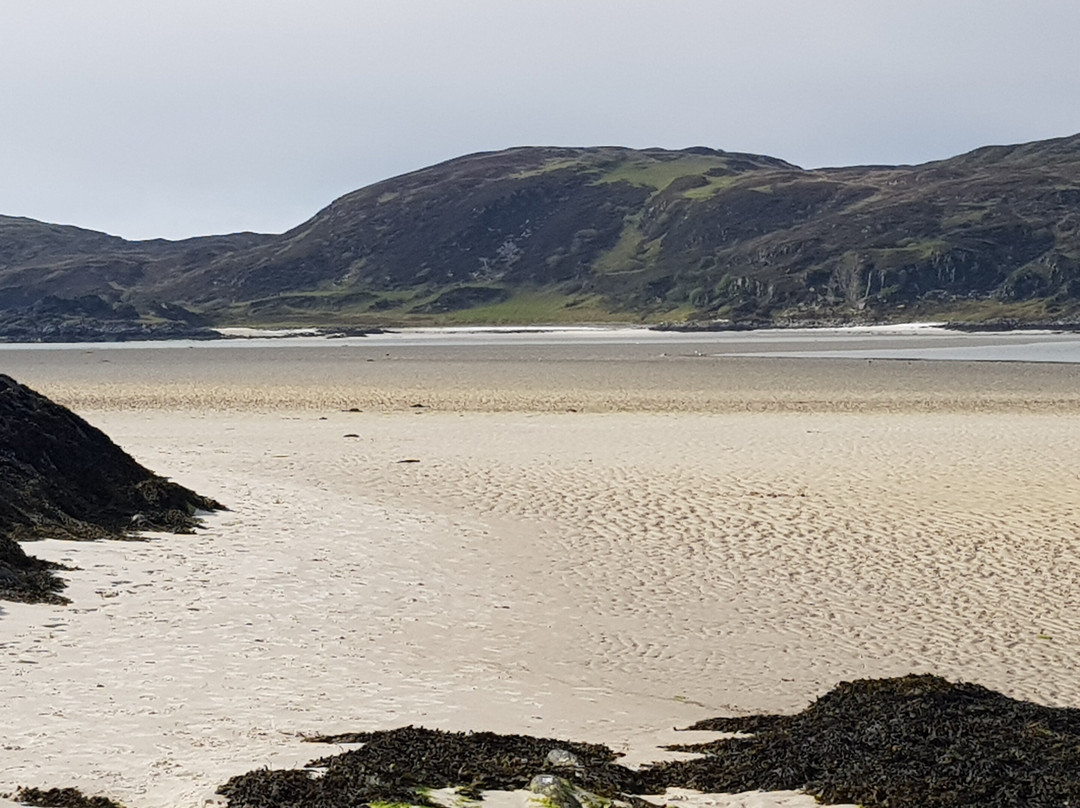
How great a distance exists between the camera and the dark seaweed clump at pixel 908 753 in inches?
234

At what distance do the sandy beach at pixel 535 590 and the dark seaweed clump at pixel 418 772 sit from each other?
0.97 feet

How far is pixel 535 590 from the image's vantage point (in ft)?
39.3

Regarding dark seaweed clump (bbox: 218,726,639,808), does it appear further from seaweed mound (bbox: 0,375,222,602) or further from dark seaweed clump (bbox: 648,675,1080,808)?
seaweed mound (bbox: 0,375,222,602)

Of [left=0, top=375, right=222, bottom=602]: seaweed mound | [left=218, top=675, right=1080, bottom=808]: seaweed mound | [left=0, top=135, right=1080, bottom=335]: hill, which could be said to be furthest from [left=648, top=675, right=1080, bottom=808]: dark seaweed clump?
[left=0, top=135, right=1080, bottom=335]: hill

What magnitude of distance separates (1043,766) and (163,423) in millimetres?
25638

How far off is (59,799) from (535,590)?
666cm

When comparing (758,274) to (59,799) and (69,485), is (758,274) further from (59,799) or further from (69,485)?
(59,799)

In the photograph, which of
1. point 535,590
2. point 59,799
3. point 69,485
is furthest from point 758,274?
point 59,799

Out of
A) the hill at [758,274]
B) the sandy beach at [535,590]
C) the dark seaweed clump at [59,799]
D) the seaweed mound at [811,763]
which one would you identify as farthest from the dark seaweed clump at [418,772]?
the hill at [758,274]

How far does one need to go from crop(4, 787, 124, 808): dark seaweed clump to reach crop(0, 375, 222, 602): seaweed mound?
23.0 feet

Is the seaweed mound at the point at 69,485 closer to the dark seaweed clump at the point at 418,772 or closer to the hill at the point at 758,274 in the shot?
the dark seaweed clump at the point at 418,772

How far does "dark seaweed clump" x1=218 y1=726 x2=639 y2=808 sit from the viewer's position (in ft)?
18.9

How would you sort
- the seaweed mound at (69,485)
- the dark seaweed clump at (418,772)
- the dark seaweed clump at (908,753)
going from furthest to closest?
1. the seaweed mound at (69,485)
2. the dark seaweed clump at (908,753)
3. the dark seaweed clump at (418,772)

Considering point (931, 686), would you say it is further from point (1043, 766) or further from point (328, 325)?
point (328, 325)
